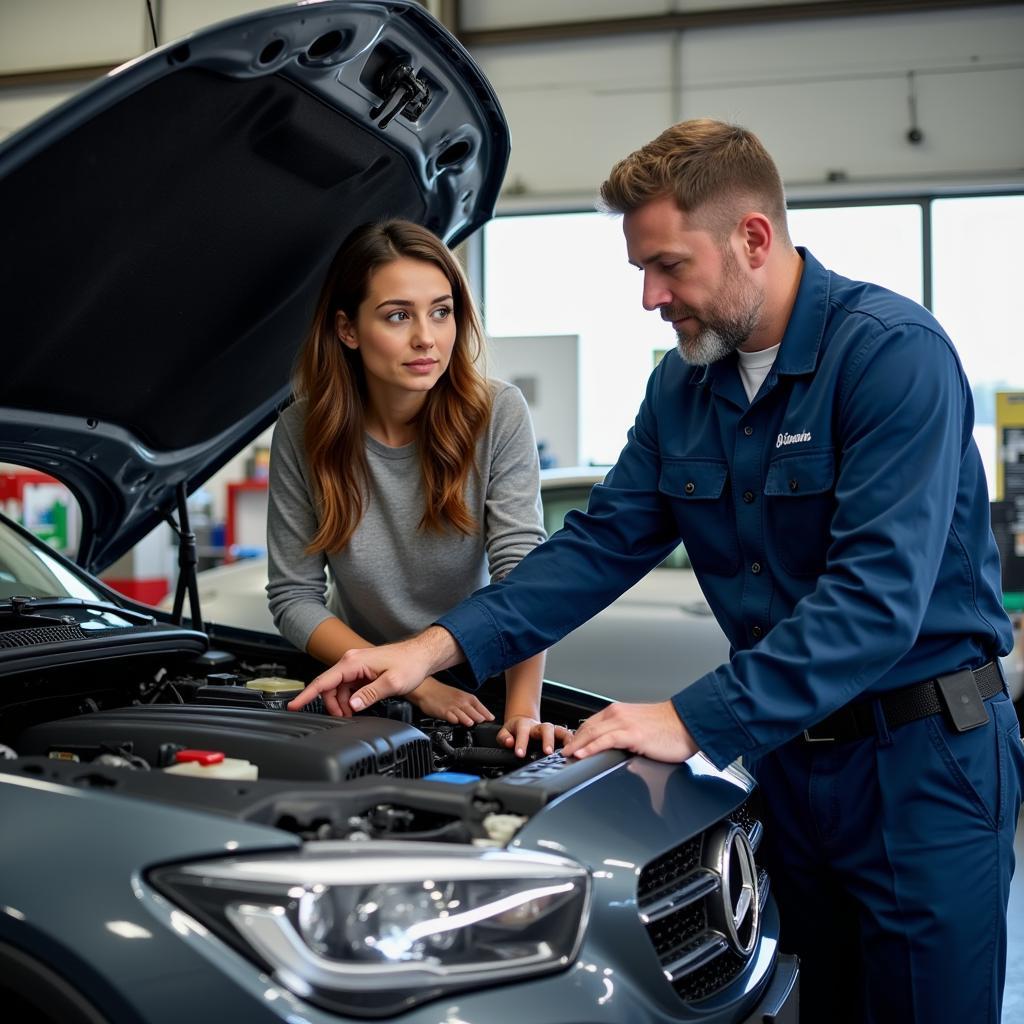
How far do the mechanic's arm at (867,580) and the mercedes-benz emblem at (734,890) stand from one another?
0.10 meters

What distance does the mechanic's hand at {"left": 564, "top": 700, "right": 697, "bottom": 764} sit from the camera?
1.51 metres

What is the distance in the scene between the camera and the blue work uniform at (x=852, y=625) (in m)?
1.46

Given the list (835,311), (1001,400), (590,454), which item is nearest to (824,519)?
(835,311)

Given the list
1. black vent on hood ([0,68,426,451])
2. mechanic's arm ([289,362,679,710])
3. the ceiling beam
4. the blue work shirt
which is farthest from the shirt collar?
the ceiling beam

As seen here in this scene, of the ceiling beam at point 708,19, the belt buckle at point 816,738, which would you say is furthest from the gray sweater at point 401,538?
the ceiling beam at point 708,19

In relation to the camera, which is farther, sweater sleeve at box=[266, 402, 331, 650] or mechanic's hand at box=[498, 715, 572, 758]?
sweater sleeve at box=[266, 402, 331, 650]

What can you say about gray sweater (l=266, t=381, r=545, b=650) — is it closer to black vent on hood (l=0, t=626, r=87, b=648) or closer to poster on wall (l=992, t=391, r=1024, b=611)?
black vent on hood (l=0, t=626, r=87, b=648)

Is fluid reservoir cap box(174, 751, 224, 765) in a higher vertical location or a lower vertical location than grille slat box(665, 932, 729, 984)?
higher

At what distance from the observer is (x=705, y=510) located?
5.82 feet

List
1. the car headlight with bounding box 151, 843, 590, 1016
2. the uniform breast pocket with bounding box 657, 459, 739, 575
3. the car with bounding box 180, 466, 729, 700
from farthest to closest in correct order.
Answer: the car with bounding box 180, 466, 729, 700 < the uniform breast pocket with bounding box 657, 459, 739, 575 < the car headlight with bounding box 151, 843, 590, 1016

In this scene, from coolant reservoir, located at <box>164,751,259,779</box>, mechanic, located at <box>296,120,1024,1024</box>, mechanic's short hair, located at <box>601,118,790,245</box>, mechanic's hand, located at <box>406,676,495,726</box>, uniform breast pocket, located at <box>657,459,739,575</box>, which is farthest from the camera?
mechanic's hand, located at <box>406,676,495,726</box>

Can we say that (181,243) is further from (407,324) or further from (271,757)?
(271,757)

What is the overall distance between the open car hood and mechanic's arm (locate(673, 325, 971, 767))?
87 centimetres

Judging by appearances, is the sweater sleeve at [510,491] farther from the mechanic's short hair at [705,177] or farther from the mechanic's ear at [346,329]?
the mechanic's short hair at [705,177]
